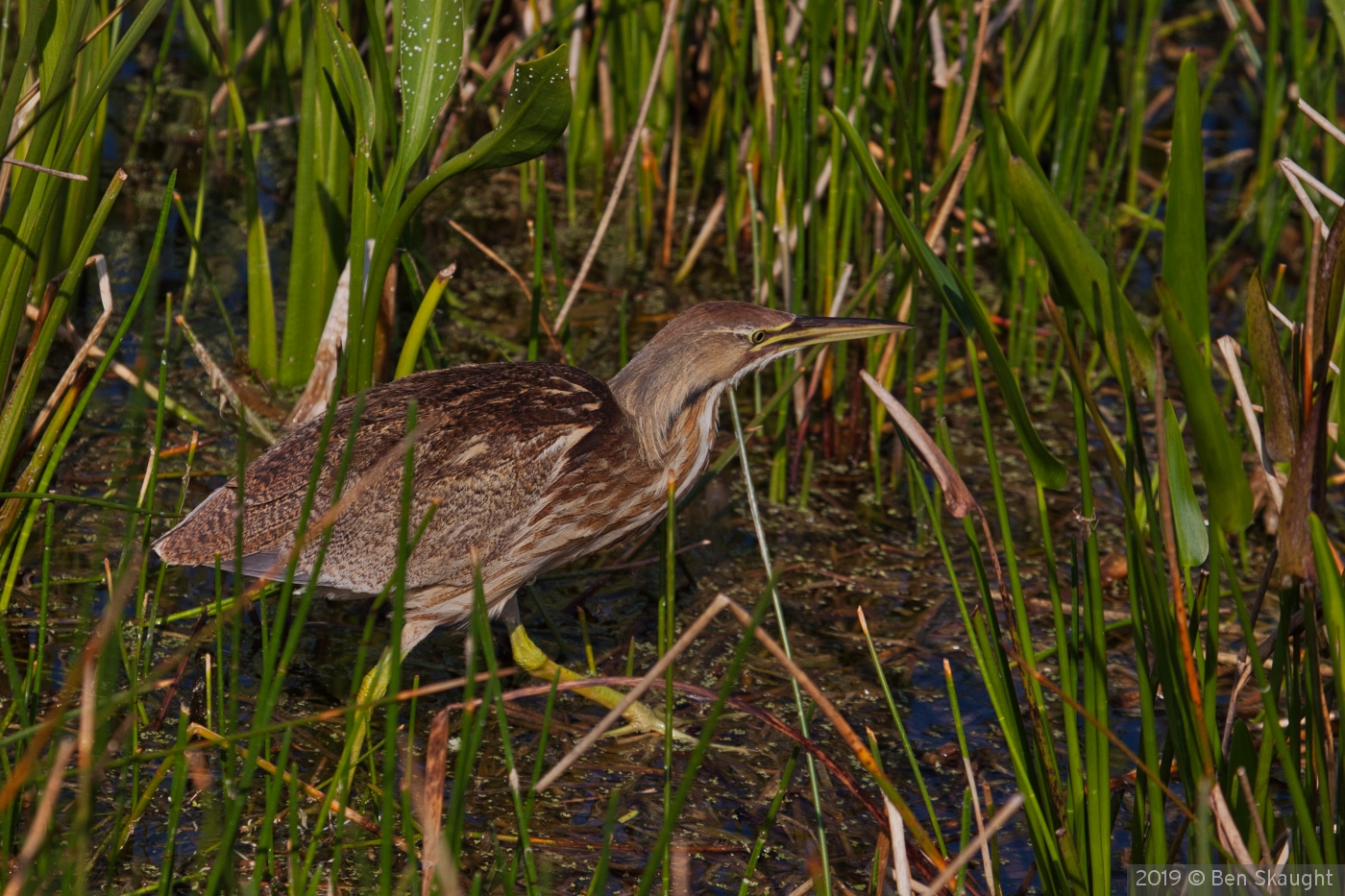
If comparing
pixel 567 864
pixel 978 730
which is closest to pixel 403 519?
pixel 567 864

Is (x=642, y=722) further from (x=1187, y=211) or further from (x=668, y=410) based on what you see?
(x=1187, y=211)

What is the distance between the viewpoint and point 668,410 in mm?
3047

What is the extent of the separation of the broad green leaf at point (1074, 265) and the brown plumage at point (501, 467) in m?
1.14

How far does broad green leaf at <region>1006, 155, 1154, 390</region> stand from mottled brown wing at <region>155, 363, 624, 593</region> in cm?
135

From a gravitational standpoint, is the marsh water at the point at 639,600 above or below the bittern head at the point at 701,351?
below

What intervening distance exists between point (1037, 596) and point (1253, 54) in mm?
2597

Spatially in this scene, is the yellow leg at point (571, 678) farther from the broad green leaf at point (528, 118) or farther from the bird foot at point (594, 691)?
the broad green leaf at point (528, 118)

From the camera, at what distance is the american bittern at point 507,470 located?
280cm

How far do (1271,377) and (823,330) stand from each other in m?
1.30

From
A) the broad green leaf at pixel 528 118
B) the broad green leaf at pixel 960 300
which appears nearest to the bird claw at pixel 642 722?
the broad green leaf at pixel 528 118

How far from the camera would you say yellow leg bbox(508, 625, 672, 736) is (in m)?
3.02

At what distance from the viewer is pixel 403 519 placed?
5.49ft

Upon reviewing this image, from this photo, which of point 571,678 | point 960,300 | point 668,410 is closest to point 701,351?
point 668,410

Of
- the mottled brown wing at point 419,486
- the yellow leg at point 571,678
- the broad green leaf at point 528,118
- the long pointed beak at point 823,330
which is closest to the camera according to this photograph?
the broad green leaf at point 528,118
